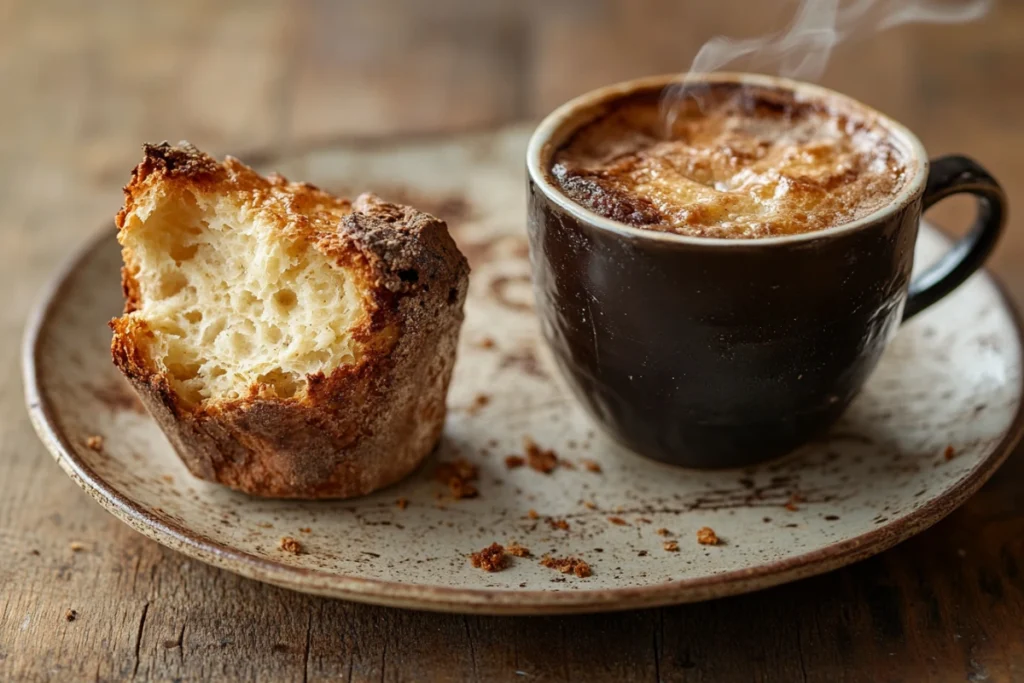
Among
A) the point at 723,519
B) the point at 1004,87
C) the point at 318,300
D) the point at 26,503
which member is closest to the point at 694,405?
the point at 723,519

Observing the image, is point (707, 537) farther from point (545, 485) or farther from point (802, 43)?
point (802, 43)

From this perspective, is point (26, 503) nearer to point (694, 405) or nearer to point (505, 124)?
point (694, 405)

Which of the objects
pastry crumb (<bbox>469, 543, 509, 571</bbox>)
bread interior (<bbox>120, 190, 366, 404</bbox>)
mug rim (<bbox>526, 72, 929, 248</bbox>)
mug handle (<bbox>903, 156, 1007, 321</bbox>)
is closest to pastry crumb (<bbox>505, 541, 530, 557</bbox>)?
pastry crumb (<bbox>469, 543, 509, 571</bbox>)

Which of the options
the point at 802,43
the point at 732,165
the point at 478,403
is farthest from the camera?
the point at 802,43

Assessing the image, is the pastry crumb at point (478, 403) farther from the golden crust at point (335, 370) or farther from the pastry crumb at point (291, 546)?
the pastry crumb at point (291, 546)

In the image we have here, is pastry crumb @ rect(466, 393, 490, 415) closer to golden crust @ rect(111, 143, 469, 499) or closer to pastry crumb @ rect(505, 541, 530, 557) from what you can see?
golden crust @ rect(111, 143, 469, 499)

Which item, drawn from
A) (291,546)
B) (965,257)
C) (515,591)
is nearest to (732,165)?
(965,257)

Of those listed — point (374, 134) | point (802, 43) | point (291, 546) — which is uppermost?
point (802, 43)
